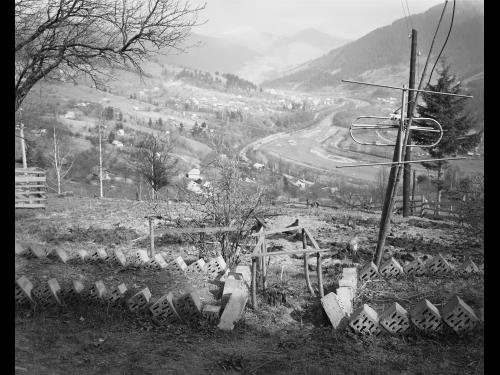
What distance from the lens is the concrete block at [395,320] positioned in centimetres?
500

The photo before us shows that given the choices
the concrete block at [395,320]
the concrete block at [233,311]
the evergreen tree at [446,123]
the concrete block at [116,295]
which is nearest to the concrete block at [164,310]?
the concrete block at [116,295]

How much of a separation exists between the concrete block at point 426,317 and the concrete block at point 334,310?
801mm

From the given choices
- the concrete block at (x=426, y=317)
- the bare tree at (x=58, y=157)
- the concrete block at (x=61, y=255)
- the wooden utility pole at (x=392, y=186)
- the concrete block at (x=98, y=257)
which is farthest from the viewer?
the bare tree at (x=58, y=157)

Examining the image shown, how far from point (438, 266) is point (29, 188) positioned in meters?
6.32

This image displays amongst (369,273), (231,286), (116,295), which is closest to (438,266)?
(369,273)

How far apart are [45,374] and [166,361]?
48.2 inches

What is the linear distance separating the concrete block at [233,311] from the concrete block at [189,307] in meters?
0.31

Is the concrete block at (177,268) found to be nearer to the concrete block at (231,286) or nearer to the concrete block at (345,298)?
the concrete block at (231,286)

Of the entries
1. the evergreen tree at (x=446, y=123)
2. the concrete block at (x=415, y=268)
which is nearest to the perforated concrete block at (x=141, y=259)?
the concrete block at (x=415, y=268)

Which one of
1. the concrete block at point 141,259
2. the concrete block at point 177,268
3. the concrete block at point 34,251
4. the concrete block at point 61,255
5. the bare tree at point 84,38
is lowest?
the concrete block at point 177,268

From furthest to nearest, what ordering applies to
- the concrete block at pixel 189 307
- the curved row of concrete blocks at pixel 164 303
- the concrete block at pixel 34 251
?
1. the concrete block at pixel 189 307
2. the curved row of concrete blocks at pixel 164 303
3. the concrete block at pixel 34 251

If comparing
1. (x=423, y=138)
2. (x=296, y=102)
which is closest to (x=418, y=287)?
(x=423, y=138)

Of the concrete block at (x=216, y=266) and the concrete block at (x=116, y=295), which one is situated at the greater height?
the concrete block at (x=116, y=295)

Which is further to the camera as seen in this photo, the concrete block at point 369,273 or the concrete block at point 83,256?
the concrete block at point 369,273
